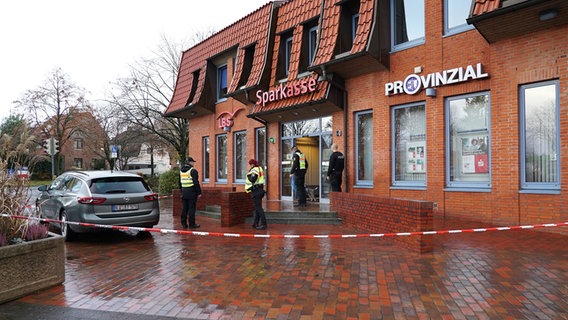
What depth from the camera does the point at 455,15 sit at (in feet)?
33.2

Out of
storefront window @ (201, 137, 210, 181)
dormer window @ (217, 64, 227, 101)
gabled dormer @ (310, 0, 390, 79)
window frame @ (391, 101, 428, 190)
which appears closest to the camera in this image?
window frame @ (391, 101, 428, 190)

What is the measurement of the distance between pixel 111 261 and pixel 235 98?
32.8ft

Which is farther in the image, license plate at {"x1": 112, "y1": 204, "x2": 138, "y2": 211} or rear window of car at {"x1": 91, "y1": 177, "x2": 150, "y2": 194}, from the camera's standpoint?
rear window of car at {"x1": 91, "y1": 177, "x2": 150, "y2": 194}

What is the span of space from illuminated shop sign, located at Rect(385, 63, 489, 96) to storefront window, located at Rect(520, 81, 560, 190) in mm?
1090

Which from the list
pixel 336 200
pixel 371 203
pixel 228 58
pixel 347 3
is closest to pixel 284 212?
pixel 336 200

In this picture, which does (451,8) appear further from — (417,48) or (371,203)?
(371,203)

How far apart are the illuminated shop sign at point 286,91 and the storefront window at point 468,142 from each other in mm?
4295

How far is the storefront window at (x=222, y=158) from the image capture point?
1840 centimetres

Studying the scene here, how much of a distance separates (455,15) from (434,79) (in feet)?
5.39

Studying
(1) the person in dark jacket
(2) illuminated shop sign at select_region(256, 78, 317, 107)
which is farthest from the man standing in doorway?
(1) the person in dark jacket

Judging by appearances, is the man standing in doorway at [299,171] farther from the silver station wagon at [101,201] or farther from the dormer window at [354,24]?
the silver station wagon at [101,201]

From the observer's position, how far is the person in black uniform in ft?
36.7

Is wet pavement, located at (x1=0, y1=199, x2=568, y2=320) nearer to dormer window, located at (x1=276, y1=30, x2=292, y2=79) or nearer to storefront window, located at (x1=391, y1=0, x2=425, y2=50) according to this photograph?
Result: storefront window, located at (x1=391, y1=0, x2=425, y2=50)

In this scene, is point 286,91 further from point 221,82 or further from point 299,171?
point 221,82
